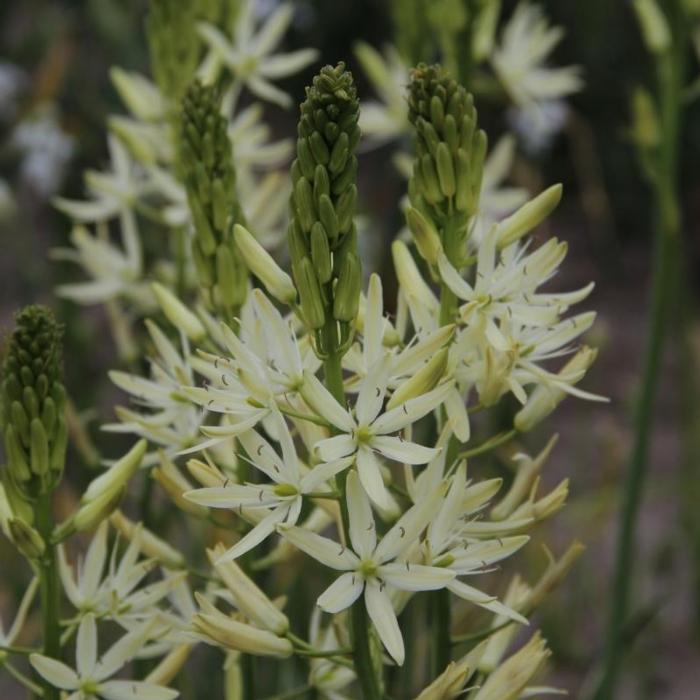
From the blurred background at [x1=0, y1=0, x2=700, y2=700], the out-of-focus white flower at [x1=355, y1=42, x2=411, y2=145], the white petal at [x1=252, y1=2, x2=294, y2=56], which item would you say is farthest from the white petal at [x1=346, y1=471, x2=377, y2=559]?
the out-of-focus white flower at [x1=355, y1=42, x2=411, y2=145]

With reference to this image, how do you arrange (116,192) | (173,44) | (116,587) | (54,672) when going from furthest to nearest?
(116,192) < (173,44) < (116,587) < (54,672)

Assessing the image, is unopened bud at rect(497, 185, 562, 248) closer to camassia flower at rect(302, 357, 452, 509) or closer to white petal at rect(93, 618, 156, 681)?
camassia flower at rect(302, 357, 452, 509)

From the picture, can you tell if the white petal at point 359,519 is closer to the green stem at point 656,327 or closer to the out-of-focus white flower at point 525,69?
the green stem at point 656,327

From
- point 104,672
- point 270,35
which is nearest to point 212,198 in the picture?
point 104,672

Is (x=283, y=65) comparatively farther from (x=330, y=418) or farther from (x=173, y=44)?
(x=330, y=418)

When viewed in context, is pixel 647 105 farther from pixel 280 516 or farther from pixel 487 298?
pixel 280 516

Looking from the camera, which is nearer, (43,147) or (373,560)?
(373,560)

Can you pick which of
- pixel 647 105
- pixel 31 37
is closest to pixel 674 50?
pixel 647 105
